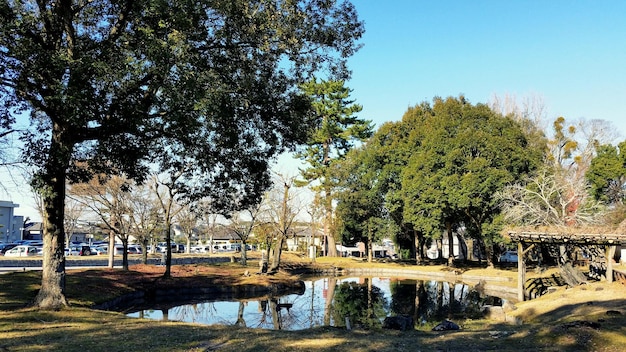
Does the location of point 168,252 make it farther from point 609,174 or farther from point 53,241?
point 609,174

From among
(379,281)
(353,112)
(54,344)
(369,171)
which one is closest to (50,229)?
(54,344)

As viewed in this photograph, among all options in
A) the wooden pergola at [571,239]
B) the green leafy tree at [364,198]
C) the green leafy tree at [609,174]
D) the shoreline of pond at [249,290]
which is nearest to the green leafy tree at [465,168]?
the shoreline of pond at [249,290]

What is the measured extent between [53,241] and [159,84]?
16.7ft

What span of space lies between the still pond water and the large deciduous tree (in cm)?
553

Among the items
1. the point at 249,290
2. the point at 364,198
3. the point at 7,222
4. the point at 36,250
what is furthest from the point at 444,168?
the point at 7,222

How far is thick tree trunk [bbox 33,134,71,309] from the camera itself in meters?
10.8

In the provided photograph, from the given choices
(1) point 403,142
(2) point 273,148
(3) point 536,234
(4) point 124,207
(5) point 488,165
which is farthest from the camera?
(1) point 403,142

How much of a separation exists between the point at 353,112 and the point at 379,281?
64.9ft

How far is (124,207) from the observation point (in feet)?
82.5

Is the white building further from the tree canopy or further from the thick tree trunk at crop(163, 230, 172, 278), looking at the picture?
the tree canopy

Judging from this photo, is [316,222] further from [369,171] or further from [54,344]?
[54,344]

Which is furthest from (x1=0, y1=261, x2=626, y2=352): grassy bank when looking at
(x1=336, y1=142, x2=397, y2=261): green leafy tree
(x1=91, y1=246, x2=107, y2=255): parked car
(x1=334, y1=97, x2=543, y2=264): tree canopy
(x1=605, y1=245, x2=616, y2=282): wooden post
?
(x1=91, y1=246, x2=107, y2=255): parked car

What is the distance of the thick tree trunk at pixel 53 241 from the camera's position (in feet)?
35.3

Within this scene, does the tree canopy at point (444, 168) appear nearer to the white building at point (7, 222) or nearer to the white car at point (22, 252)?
the white car at point (22, 252)
